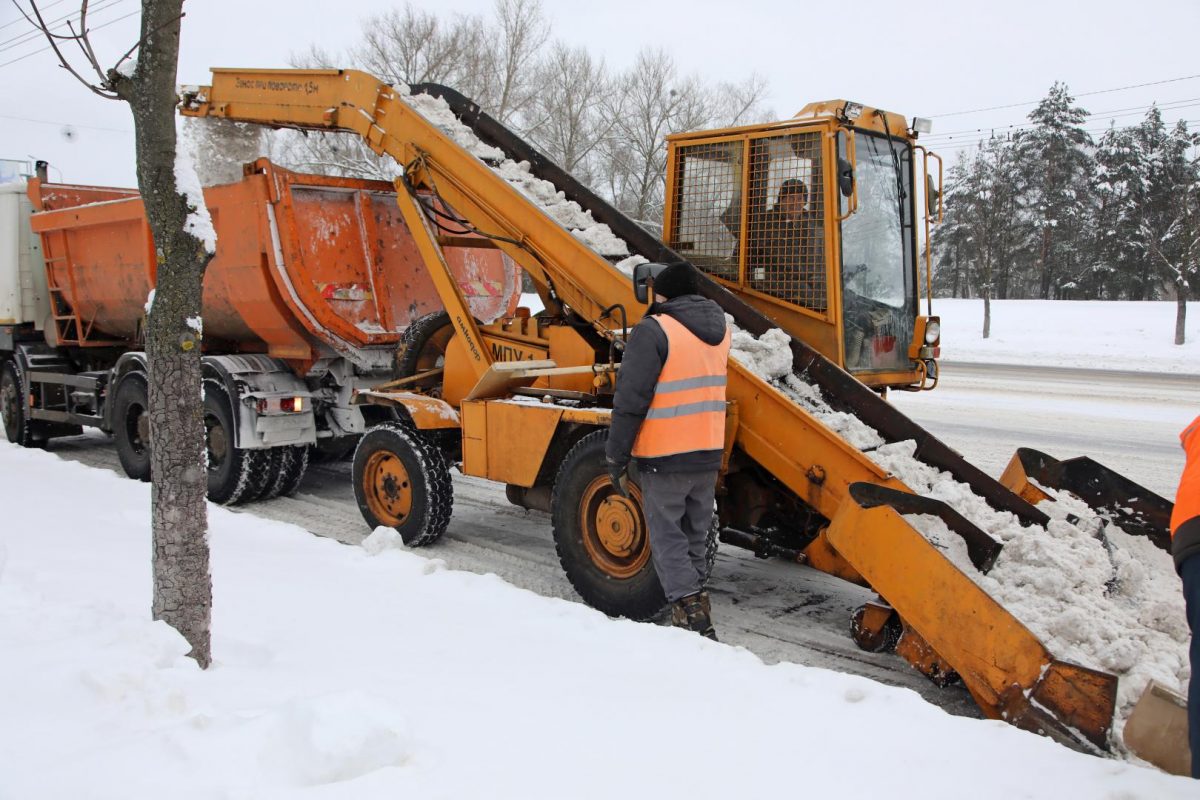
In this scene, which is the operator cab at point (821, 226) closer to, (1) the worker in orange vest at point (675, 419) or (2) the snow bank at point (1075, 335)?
(1) the worker in orange vest at point (675, 419)

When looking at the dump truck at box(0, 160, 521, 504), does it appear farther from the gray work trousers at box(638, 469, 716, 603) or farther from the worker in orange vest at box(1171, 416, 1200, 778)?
the worker in orange vest at box(1171, 416, 1200, 778)

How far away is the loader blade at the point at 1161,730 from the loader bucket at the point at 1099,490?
1.61m

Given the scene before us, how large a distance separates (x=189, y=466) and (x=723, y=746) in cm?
201

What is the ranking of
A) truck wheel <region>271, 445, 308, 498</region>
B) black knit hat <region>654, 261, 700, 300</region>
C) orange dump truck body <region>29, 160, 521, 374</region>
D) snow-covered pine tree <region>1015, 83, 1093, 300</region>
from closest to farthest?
black knit hat <region>654, 261, 700, 300</region>, orange dump truck body <region>29, 160, 521, 374</region>, truck wheel <region>271, 445, 308, 498</region>, snow-covered pine tree <region>1015, 83, 1093, 300</region>

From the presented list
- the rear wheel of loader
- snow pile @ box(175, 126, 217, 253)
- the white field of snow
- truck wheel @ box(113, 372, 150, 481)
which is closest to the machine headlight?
the rear wheel of loader

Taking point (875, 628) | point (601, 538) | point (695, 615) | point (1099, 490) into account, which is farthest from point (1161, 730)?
point (601, 538)

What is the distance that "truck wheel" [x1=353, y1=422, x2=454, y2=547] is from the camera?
5.92m

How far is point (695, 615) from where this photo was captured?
13.7 ft

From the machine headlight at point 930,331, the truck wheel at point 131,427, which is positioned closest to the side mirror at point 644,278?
the machine headlight at point 930,331

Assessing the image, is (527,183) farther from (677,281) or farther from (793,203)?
(677,281)

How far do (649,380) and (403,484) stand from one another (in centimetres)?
265

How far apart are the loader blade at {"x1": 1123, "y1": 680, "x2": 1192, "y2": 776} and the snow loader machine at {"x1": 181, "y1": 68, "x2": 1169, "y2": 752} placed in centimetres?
15

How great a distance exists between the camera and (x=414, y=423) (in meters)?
6.12

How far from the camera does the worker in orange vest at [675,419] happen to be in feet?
13.5
